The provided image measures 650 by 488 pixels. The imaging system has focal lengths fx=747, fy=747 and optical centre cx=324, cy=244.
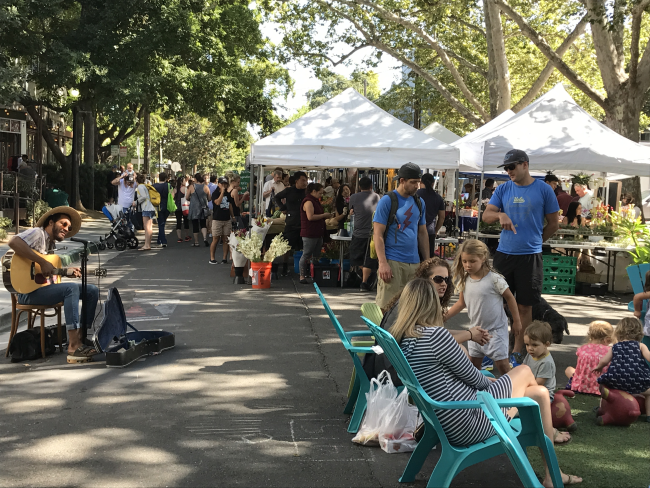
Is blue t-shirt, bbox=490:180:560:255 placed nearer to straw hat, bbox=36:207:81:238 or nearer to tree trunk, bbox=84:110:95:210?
straw hat, bbox=36:207:81:238

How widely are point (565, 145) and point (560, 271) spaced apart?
2.25 m

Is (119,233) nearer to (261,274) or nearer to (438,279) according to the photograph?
(261,274)

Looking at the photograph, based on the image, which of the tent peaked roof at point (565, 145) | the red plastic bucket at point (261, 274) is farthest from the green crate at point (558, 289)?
the red plastic bucket at point (261, 274)

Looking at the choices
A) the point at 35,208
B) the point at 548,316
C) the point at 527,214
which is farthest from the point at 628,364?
the point at 35,208

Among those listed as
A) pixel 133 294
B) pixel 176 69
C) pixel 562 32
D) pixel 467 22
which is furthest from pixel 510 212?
pixel 562 32

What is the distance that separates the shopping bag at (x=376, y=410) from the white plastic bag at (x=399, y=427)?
30 millimetres

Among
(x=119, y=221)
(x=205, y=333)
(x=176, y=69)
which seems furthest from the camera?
(x=176, y=69)

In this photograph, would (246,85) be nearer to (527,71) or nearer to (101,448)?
(527,71)

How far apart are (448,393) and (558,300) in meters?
8.58

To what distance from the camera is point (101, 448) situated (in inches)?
196

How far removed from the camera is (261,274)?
1254 centimetres

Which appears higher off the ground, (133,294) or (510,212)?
(510,212)

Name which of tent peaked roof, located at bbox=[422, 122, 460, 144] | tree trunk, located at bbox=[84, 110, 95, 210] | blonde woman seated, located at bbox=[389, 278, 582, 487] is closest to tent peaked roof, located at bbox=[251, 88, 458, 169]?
blonde woman seated, located at bbox=[389, 278, 582, 487]

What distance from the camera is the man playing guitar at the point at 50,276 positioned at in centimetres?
723
